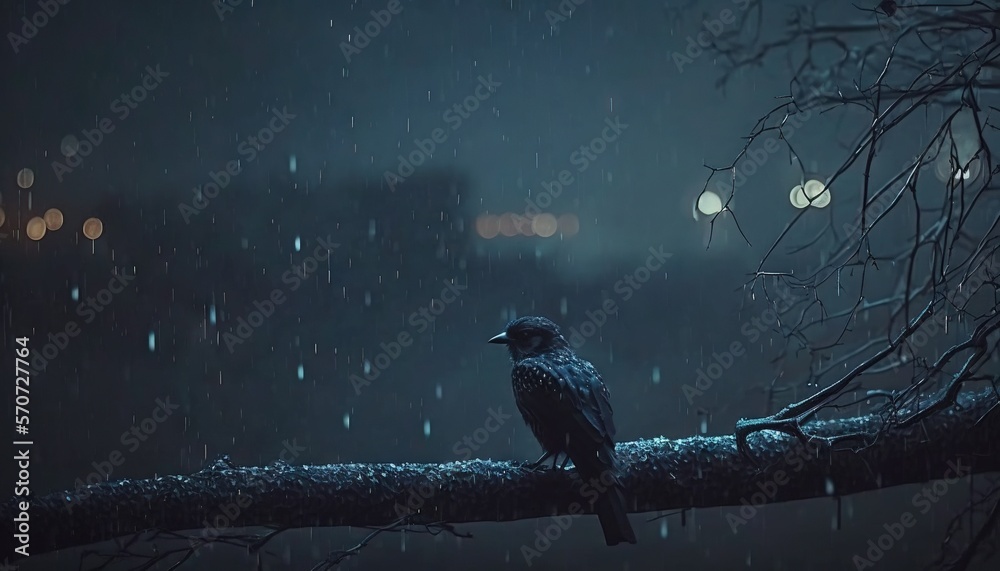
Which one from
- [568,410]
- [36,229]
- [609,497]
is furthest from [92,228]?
[609,497]

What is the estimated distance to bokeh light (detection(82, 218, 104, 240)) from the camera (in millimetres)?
9156

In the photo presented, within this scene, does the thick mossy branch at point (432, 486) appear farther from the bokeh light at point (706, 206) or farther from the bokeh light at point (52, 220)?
the bokeh light at point (52, 220)

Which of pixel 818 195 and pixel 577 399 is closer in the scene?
pixel 818 195

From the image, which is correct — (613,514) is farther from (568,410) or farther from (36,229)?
(36,229)

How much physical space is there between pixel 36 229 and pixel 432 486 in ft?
30.1

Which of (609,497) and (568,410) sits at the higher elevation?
(568,410)

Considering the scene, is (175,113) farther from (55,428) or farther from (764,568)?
(764,568)

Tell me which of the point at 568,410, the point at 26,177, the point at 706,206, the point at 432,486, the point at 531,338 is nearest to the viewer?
the point at 706,206

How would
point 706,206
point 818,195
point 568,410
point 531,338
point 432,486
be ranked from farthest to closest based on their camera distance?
1. point 531,338
2. point 568,410
3. point 432,486
4. point 706,206
5. point 818,195

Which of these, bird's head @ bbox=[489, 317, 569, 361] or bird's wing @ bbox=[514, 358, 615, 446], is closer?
bird's wing @ bbox=[514, 358, 615, 446]

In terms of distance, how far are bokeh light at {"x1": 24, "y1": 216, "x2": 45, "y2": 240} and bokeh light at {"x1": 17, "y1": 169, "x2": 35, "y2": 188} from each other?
1.17 meters

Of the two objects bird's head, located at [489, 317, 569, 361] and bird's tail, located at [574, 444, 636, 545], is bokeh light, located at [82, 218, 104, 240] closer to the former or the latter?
bird's head, located at [489, 317, 569, 361]

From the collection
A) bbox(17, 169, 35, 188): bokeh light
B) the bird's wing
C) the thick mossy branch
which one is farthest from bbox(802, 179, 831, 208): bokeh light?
bbox(17, 169, 35, 188): bokeh light

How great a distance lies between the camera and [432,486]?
210 cm
